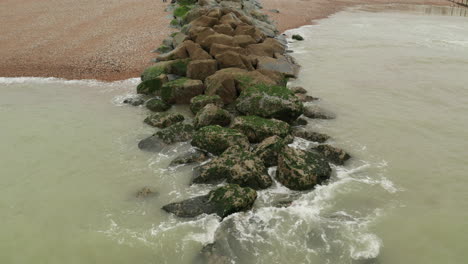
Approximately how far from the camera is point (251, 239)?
7828 millimetres

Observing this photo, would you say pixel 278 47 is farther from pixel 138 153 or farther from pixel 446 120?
pixel 138 153

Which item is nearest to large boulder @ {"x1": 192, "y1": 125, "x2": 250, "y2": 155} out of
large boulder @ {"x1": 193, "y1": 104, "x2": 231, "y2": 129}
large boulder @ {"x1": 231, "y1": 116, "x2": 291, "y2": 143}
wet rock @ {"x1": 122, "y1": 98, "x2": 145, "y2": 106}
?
large boulder @ {"x1": 231, "y1": 116, "x2": 291, "y2": 143}

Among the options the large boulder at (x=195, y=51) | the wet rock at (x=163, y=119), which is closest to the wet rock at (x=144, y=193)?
the wet rock at (x=163, y=119)

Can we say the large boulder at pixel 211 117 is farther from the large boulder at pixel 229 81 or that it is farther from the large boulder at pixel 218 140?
the large boulder at pixel 229 81

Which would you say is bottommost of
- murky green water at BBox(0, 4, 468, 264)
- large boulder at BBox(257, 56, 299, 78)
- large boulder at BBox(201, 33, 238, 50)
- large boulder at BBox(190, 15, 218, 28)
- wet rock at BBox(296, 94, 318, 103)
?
murky green water at BBox(0, 4, 468, 264)

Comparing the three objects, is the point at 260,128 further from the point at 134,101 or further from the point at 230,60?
the point at 134,101

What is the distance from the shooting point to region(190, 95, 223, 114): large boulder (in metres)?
13.8

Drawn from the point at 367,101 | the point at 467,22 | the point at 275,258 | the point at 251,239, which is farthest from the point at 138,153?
the point at 467,22

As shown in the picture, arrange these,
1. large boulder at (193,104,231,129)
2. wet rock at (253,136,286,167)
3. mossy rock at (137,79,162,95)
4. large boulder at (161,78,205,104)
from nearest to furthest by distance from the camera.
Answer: wet rock at (253,136,286,167)
large boulder at (193,104,231,129)
large boulder at (161,78,205,104)
mossy rock at (137,79,162,95)

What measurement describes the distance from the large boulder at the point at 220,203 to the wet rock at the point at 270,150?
65.1 inches

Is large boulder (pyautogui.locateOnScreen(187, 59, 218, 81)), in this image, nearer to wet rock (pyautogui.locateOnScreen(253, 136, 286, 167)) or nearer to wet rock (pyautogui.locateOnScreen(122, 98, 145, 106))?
wet rock (pyautogui.locateOnScreen(122, 98, 145, 106))

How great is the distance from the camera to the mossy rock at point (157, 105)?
14477 millimetres

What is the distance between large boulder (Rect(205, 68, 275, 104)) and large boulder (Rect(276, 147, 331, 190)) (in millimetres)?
5121

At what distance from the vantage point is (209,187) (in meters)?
9.55
